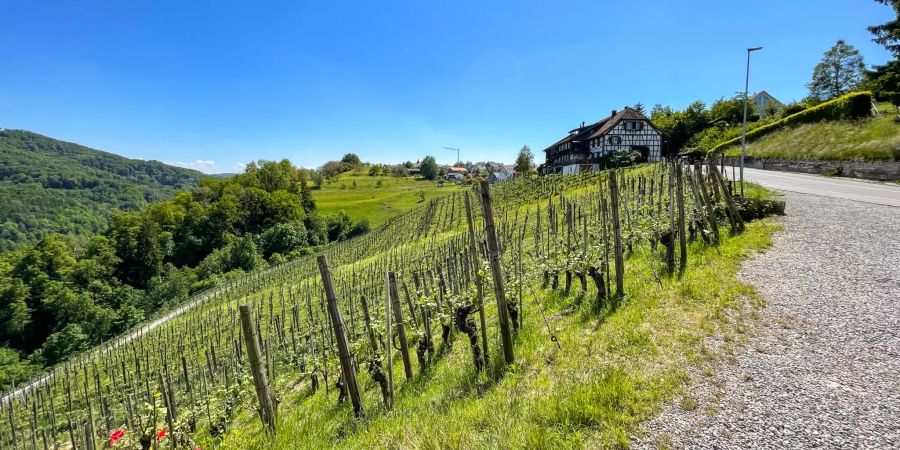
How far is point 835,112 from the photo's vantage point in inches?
1336

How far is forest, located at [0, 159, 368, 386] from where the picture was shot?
46.4 meters

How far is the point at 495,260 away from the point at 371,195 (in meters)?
97.1

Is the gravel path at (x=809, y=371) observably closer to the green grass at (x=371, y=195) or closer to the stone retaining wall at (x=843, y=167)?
the stone retaining wall at (x=843, y=167)

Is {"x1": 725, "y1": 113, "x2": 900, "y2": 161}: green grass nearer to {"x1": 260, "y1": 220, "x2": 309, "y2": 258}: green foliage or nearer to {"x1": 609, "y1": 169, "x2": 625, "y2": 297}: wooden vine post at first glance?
{"x1": 609, "y1": 169, "x2": 625, "y2": 297}: wooden vine post

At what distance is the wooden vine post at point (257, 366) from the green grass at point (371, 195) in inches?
2666

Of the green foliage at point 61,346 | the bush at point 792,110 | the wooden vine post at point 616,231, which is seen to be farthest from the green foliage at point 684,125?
the green foliage at point 61,346

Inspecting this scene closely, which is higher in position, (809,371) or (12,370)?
(809,371)

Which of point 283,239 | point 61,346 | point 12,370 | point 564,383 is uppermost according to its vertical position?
point 564,383

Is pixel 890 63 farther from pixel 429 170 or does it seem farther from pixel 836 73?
pixel 429 170

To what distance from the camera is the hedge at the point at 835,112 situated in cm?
3225

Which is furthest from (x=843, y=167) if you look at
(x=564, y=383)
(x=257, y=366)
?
(x=257, y=366)

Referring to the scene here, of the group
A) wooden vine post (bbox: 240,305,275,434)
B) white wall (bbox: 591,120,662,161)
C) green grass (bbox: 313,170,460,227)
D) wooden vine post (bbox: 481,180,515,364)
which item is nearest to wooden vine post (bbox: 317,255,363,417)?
wooden vine post (bbox: 240,305,275,434)

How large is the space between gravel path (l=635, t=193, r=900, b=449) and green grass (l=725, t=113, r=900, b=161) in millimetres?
26034

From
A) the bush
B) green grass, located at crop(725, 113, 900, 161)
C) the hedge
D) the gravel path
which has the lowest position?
the gravel path
